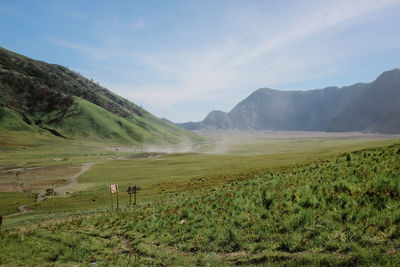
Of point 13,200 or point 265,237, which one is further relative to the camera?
point 13,200

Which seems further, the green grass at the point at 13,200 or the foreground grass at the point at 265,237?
Result: the green grass at the point at 13,200

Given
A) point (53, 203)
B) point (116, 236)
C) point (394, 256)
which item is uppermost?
point (394, 256)

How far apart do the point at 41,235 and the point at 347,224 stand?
17.1m

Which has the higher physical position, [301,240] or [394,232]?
[394,232]

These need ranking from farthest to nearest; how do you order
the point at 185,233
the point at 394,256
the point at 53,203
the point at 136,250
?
the point at 53,203 < the point at 185,233 < the point at 136,250 < the point at 394,256

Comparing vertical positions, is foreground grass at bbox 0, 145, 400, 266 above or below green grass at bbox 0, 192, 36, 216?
above

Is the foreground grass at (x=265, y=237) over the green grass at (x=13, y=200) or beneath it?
over

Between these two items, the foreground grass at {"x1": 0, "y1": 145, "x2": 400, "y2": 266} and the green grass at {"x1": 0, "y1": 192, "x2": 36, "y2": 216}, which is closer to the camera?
the foreground grass at {"x1": 0, "y1": 145, "x2": 400, "y2": 266}

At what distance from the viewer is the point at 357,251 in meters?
7.27

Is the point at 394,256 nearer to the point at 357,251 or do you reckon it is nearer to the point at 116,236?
the point at 357,251

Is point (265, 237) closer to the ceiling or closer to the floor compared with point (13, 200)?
closer to the ceiling

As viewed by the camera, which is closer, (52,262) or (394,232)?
(394,232)

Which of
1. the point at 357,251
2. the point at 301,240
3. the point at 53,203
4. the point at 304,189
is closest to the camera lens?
the point at 357,251

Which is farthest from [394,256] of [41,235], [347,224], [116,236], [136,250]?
[41,235]
